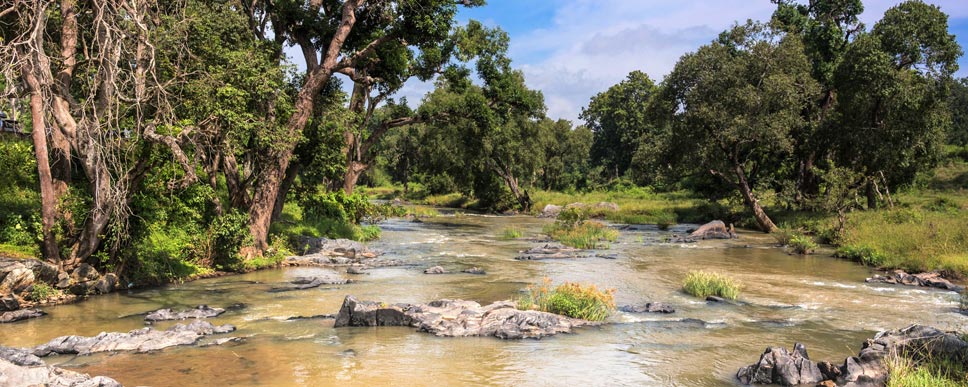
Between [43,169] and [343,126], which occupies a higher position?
[343,126]

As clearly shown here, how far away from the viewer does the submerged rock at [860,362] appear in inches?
353

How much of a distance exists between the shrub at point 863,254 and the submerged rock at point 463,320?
1498cm

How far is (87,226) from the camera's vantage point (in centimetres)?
1512

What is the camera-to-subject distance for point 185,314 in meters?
13.7

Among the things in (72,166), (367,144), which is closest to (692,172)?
(367,144)

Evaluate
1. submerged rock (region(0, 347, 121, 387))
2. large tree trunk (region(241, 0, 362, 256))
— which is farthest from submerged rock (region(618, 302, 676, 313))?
large tree trunk (region(241, 0, 362, 256))

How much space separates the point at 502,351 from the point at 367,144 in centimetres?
2194

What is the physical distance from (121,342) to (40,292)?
4615mm

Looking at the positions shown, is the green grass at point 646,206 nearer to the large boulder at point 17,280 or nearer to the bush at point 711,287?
the bush at point 711,287

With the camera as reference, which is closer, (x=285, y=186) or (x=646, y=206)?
(x=285, y=186)

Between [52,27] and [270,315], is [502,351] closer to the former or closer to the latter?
[270,315]

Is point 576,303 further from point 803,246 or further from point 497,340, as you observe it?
point 803,246

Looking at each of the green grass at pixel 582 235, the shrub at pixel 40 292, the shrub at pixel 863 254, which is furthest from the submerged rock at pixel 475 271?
the shrub at pixel 863 254

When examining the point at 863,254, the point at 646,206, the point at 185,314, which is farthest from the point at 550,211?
the point at 185,314
